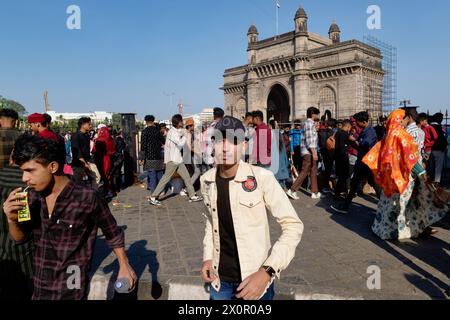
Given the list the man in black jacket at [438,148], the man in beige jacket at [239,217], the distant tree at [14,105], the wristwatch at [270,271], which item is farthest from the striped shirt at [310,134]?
the distant tree at [14,105]

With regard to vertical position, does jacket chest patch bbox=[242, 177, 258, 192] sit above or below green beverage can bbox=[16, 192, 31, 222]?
above

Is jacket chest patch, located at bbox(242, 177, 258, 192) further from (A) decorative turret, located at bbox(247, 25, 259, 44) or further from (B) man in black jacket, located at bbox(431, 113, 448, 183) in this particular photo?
(A) decorative turret, located at bbox(247, 25, 259, 44)

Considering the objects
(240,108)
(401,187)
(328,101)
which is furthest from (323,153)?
(240,108)

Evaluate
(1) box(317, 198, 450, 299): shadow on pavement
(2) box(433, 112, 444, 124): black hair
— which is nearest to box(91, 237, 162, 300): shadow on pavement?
(1) box(317, 198, 450, 299): shadow on pavement

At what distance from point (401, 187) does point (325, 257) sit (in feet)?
4.72

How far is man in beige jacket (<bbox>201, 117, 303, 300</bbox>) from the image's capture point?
1.80 m

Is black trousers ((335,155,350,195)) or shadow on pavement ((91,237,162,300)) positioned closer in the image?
shadow on pavement ((91,237,162,300))

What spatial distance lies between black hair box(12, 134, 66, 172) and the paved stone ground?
1930mm

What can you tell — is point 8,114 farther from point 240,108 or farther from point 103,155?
point 240,108

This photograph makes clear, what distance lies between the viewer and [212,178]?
1.99 meters

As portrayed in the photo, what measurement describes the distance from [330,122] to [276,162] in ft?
10.1

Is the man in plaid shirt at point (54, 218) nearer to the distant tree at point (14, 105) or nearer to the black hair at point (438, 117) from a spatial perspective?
the black hair at point (438, 117)

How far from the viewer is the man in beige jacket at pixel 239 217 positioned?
5.90 feet
